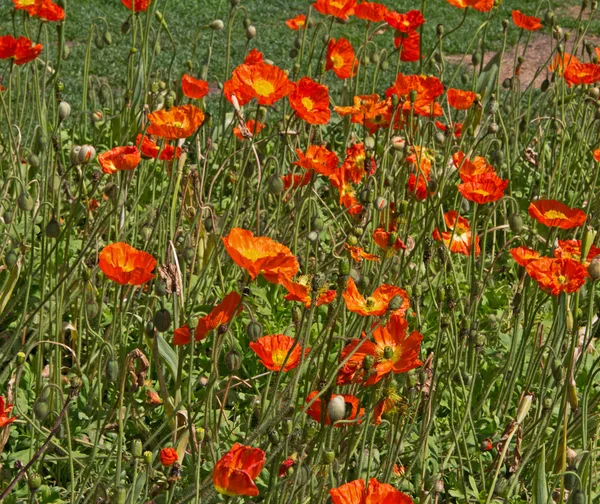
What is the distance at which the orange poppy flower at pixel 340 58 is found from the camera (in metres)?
2.97

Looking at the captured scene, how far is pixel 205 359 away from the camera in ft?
7.80

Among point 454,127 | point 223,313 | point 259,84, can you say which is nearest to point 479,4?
point 454,127

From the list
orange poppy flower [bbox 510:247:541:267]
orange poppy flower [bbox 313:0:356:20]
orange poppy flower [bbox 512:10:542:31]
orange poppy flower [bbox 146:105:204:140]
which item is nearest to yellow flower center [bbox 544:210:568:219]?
orange poppy flower [bbox 510:247:541:267]

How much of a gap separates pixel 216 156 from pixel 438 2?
15.9 feet

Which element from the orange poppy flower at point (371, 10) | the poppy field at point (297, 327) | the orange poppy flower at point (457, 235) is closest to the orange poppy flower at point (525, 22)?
the poppy field at point (297, 327)

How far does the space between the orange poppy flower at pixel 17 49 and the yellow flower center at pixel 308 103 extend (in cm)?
65

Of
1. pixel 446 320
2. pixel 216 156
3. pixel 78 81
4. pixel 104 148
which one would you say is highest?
pixel 446 320

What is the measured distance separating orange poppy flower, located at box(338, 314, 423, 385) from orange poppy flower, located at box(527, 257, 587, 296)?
A: 0.24m

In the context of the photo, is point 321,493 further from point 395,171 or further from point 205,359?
point 395,171

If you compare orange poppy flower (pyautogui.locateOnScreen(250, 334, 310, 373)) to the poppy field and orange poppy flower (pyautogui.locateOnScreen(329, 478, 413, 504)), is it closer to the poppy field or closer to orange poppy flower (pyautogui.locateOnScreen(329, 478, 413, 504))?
the poppy field

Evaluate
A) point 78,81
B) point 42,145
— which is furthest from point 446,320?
point 78,81

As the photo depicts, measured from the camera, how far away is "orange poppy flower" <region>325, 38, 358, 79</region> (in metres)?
2.97

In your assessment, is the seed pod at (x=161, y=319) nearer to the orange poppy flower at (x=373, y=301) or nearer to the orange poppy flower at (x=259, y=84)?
the orange poppy flower at (x=373, y=301)

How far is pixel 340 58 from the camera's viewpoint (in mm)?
3006
